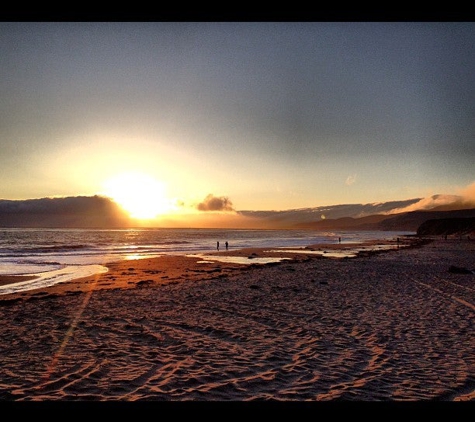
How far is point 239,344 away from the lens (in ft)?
27.1

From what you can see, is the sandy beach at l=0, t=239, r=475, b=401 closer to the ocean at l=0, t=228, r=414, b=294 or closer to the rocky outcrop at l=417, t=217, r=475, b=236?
the ocean at l=0, t=228, r=414, b=294

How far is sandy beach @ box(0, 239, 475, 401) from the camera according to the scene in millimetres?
5867

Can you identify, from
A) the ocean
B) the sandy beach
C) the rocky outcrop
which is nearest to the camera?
the sandy beach

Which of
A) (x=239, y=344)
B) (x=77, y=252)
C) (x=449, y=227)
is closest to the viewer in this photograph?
(x=239, y=344)

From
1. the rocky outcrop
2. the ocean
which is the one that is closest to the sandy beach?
the ocean

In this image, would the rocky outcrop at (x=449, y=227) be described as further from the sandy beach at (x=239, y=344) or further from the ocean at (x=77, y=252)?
the sandy beach at (x=239, y=344)

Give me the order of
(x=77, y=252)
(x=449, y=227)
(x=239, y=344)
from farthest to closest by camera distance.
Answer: (x=449, y=227)
(x=77, y=252)
(x=239, y=344)

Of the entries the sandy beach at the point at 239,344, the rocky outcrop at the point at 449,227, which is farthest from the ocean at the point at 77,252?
the rocky outcrop at the point at 449,227

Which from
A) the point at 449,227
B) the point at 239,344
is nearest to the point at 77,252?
the point at 239,344

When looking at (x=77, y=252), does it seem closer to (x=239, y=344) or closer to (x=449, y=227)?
(x=239, y=344)

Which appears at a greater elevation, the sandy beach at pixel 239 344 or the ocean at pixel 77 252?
the sandy beach at pixel 239 344

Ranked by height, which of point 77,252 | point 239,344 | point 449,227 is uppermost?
point 239,344

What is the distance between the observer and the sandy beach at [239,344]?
→ 5.87 meters
